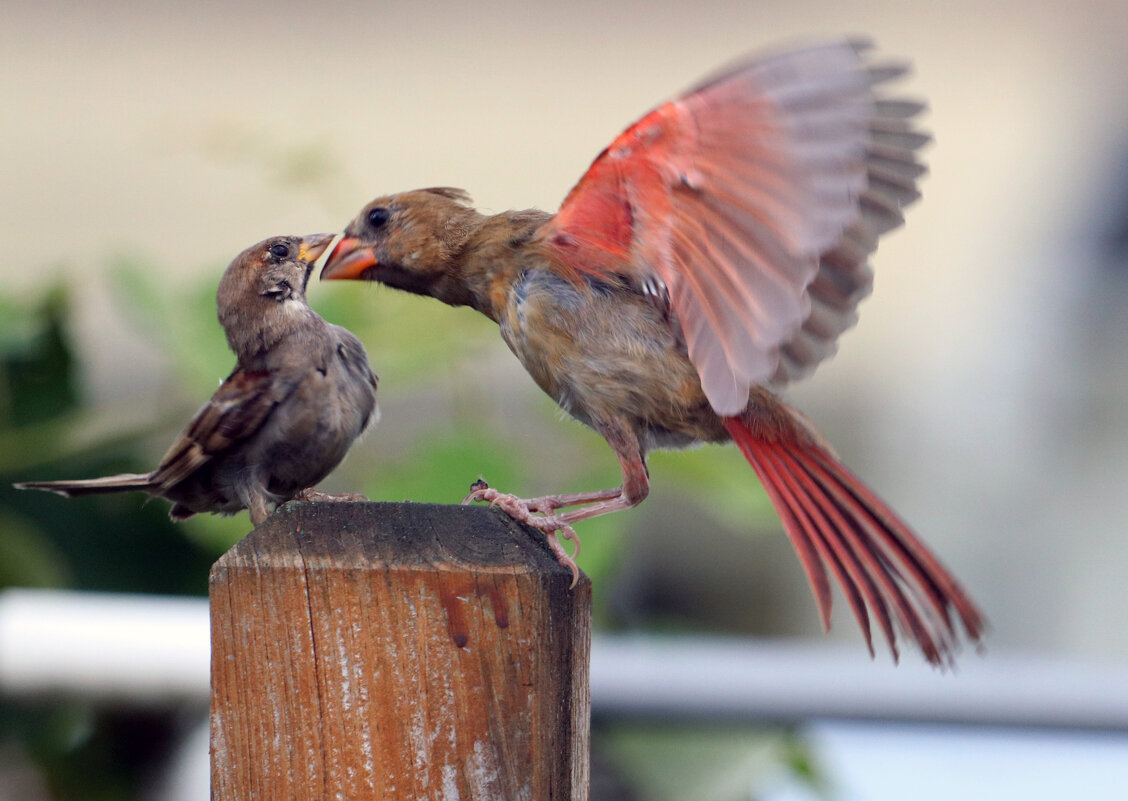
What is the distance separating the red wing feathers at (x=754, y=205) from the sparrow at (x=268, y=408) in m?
0.38

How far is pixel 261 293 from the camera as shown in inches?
63.9

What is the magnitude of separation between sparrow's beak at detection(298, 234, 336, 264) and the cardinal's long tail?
0.63 m

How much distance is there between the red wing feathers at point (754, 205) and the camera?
1.47 meters

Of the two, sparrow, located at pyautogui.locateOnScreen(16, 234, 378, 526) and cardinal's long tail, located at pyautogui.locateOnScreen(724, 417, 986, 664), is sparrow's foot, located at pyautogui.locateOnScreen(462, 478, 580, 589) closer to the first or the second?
sparrow, located at pyautogui.locateOnScreen(16, 234, 378, 526)

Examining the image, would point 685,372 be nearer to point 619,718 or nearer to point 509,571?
point 509,571

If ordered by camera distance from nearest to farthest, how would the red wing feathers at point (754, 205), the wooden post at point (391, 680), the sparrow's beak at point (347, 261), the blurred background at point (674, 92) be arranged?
1. the wooden post at point (391, 680)
2. the red wing feathers at point (754, 205)
3. the sparrow's beak at point (347, 261)
4. the blurred background at point (674, 92)

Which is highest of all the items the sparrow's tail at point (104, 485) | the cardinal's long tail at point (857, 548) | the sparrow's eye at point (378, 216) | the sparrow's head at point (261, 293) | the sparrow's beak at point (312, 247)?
the sparrow's eye at point (378, 216)

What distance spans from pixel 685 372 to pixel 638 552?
4.28m

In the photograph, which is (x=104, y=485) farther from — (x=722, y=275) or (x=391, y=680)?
(x=722, y=275)

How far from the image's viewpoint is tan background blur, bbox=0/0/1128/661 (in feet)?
18.0

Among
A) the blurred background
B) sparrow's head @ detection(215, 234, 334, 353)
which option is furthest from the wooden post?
the blurred background

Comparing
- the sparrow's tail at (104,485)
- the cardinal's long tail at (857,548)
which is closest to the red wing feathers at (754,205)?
the cardinal's long tail at (857,548)

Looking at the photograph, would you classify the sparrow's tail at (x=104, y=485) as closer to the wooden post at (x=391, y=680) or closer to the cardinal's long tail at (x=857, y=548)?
the wooden post at (x=391, y=680)

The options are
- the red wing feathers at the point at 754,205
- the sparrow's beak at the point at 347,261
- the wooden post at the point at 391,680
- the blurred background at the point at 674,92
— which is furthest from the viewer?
the blurred background at the point at 674,92
